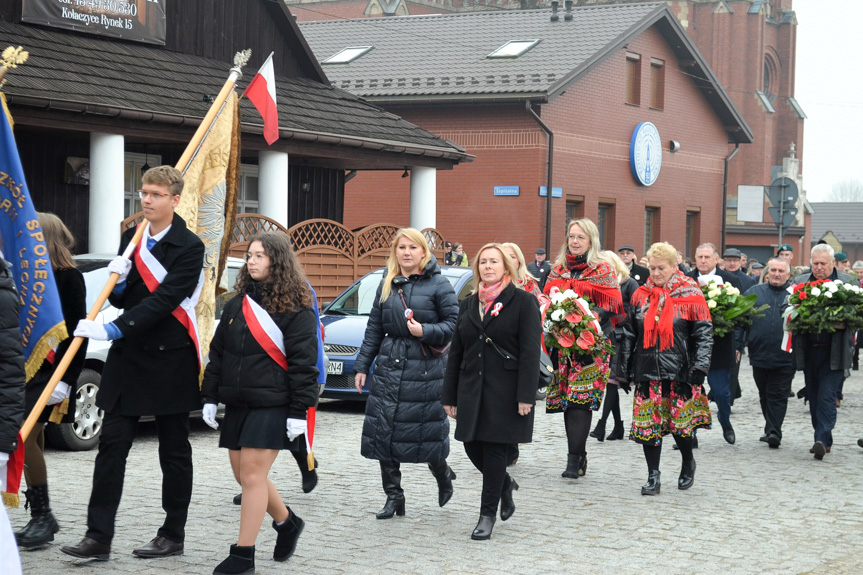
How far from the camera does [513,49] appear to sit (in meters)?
32.6

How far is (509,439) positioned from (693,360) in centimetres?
242

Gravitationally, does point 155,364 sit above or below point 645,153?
below

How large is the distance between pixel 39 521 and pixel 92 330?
130cm

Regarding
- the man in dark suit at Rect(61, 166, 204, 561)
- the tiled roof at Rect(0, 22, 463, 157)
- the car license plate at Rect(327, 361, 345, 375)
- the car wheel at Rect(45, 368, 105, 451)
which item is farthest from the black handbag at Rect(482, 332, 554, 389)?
the tiled roof at Rect(0, 22, 463, 157)

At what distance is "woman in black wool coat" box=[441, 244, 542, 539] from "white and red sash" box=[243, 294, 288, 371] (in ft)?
5.23

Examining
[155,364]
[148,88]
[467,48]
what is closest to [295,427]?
[155,364]

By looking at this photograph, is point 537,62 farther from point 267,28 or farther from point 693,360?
point 693,360

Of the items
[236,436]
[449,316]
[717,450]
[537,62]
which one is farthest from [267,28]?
[236,436]

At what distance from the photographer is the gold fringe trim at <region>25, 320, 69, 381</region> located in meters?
6.38

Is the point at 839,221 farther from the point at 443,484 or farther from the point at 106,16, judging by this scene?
the point at 443,484

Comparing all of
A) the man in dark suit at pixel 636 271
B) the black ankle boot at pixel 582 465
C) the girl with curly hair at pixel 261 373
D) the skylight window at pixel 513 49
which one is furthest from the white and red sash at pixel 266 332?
the skylight window at pixel 513 49

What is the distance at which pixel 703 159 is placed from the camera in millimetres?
37562

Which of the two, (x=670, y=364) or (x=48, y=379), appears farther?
(x=670, y=364)

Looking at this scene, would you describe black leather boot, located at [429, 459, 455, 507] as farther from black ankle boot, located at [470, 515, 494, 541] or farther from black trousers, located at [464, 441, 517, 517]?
black ankle boot, located at [470, 515, 494, 541]
